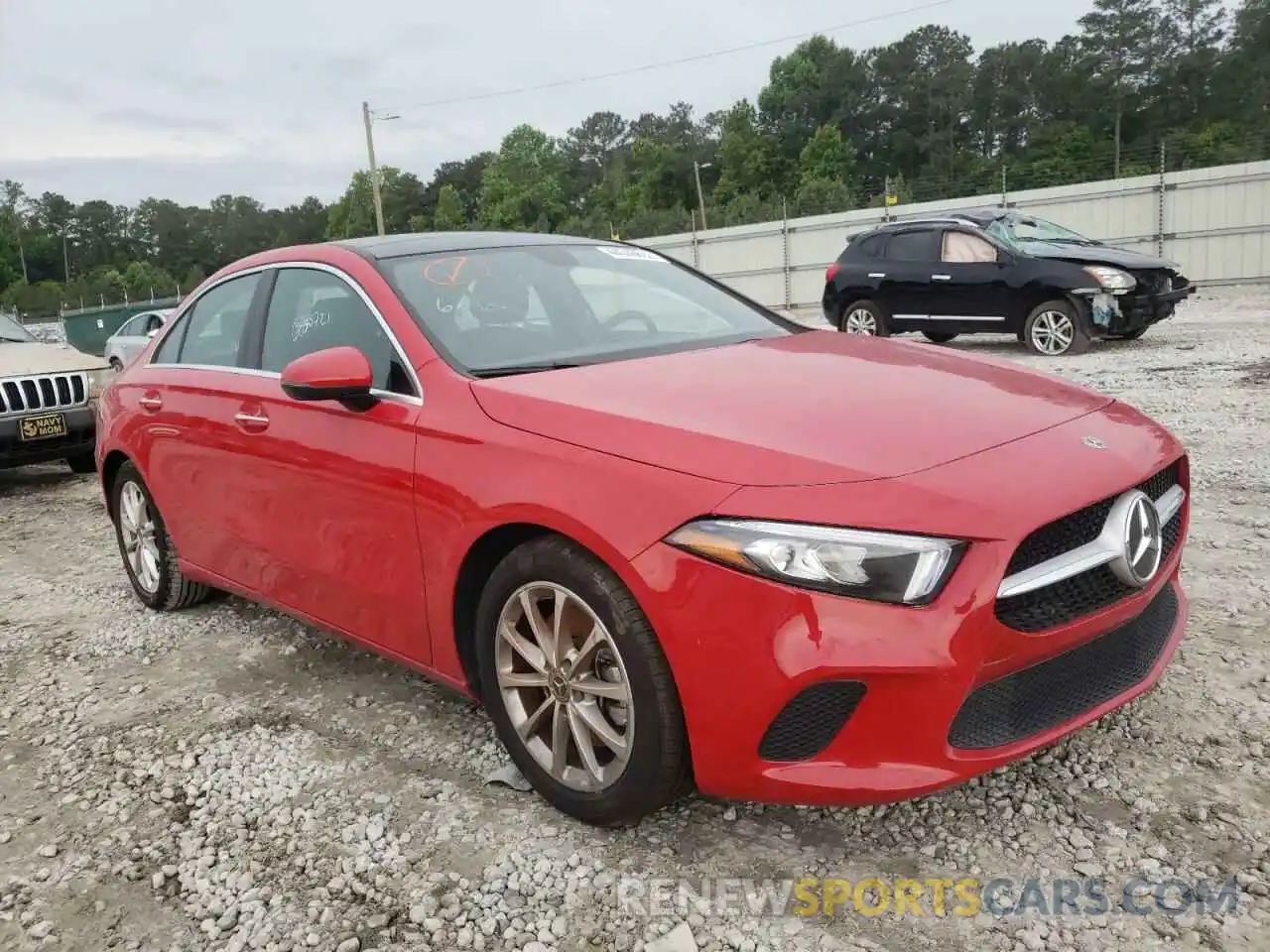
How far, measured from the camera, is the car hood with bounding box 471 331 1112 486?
2.24 meters

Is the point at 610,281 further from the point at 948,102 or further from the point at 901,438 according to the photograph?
the point at 948,102

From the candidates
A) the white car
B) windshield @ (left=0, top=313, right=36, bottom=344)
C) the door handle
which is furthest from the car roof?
the white car

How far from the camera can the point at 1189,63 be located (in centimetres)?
6178

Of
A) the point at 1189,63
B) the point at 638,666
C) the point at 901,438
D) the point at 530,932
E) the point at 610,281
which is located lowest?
the point at 530,932

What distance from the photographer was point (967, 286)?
38.4 feet

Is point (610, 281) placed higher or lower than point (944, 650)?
higher

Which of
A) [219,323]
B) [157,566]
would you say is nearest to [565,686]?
[219,323]

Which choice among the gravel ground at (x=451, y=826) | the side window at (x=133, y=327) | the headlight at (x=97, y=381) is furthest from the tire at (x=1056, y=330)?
the side window at (x=133, y=327)

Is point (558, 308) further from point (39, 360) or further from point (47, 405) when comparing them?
point (39, 360)

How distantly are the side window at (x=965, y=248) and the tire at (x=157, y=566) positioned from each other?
9611 mm

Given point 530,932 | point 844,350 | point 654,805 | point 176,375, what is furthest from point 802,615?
point 176,375

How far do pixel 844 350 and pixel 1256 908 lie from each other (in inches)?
70.5

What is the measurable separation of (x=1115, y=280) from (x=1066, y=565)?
9.82 meters

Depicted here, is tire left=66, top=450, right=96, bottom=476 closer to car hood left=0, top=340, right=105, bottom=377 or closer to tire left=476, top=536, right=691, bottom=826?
car hood left=0, top=340, right=105, bottom=377
